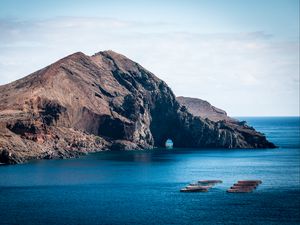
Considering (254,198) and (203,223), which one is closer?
(203,223)

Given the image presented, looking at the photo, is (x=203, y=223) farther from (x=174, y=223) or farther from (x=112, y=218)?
(x=112, y=218)

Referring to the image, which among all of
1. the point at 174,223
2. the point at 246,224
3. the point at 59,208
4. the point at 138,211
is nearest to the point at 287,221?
the point at 246,224

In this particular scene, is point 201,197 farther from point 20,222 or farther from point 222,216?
point 20,222

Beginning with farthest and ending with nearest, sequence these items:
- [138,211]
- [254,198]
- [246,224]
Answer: [254,198] < [138,211] < [246,224]

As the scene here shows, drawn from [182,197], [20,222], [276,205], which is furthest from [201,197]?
[20,222]

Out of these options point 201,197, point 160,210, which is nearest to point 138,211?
point 160,210

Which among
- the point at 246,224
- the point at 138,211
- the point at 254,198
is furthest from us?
the point at 254,198

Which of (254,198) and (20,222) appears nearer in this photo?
(20,222)

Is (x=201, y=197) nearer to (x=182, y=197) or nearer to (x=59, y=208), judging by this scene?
(x=182, y=197)
